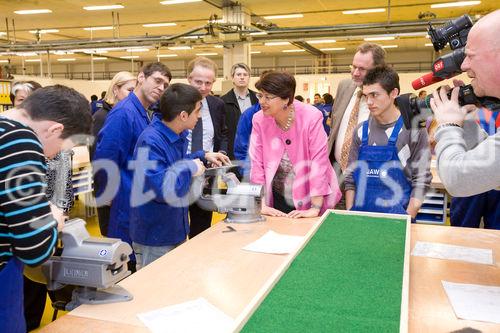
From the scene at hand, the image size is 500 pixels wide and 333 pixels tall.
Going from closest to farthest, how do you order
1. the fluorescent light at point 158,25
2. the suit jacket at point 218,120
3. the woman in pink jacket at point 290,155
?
1. the woman in pink jacket at point 290,155
2. the suit jacket at point 218,120
3. the fluorescent light at point 158,25

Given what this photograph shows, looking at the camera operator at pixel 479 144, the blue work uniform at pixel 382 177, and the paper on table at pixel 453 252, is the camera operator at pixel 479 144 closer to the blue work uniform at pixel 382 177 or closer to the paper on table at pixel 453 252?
the paper on table at pixel 453 252

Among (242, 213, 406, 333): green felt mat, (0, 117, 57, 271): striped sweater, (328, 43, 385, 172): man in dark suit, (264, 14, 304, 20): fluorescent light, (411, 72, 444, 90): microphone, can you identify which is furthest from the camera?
(264, 14, 304, 20): fluorescent light

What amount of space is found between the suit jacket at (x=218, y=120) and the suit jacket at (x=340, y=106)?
84 centimetres

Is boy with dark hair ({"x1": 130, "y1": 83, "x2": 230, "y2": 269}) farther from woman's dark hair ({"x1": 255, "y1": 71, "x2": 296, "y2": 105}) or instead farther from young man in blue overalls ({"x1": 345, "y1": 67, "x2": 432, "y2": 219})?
young man in blue overalls ({"x1": 345, "y1": 67, "x2": 432, "y2": 219})

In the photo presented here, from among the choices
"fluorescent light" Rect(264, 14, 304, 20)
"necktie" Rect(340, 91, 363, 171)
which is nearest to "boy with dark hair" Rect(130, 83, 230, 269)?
"necktie" Rect(340, 91, 363, 171)

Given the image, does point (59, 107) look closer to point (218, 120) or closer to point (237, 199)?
point (237, 199)

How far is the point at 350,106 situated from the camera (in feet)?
9.41

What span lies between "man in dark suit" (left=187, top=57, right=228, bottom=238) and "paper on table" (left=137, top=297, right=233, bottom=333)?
1601mm

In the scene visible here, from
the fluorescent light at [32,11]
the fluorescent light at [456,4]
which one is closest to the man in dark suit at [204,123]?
the fluorescent light at [456,4]

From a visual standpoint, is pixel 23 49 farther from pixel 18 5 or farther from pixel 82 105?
pixel 82 105

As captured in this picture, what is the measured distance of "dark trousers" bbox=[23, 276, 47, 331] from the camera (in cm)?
279

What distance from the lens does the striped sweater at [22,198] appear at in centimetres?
105

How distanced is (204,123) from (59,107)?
1954 millimetres

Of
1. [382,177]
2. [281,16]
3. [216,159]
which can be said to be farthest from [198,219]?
[281,16]
